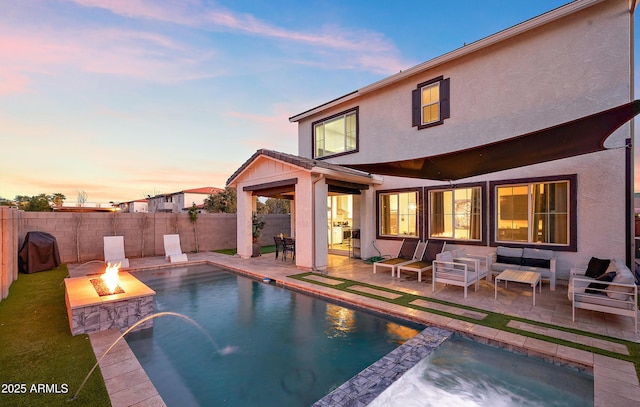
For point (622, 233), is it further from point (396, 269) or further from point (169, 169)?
point (169, 169)

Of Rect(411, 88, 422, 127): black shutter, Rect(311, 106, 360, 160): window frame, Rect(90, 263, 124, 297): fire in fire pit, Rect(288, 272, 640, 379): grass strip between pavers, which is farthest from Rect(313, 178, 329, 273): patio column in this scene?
Rect(90, 263, 124, 297): fire in fire pit

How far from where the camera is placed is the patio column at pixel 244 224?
13.8 m

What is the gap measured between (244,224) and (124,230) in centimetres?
589

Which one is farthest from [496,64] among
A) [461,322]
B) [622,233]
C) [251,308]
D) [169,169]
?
[169,169]

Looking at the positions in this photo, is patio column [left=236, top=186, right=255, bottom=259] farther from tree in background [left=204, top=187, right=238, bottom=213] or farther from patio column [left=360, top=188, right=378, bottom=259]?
tree in background [left=204, top=187, right=238, bottom=213]

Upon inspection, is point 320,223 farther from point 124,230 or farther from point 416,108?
point 124,230

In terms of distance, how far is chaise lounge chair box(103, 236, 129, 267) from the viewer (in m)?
11.8

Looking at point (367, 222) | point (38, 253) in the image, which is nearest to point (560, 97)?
point (367, 222)

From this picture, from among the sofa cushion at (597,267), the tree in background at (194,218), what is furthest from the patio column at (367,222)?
the tree in background at (194,218)

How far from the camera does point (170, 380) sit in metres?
3.97

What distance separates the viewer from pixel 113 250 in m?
12.0

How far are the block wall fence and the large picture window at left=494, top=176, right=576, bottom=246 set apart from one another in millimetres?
14152

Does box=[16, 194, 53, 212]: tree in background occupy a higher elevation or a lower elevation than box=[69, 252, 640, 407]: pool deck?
higher

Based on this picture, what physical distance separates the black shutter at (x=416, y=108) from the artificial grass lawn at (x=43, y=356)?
11.7m
